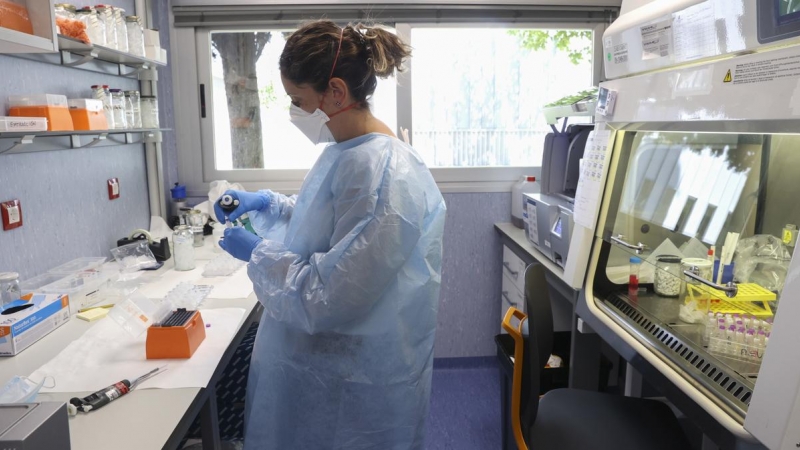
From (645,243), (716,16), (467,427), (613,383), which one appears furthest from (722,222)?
(467,427)

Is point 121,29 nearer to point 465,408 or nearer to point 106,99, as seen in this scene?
point 106,99

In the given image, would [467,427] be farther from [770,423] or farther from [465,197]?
[770,423]

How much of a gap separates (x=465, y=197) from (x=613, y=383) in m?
1.19

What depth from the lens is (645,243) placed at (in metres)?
1.49

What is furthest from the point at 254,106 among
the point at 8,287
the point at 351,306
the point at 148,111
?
the point at 351,306

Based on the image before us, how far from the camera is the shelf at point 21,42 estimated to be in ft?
3.85

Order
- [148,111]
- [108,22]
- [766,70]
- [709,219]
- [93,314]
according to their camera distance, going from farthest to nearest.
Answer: [148,111] < [108,22] < [93,314] < [709,219] < [766,70]

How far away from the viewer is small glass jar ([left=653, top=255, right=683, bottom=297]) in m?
1.42

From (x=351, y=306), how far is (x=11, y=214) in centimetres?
116

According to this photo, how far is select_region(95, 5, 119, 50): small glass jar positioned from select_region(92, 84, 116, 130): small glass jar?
0.15m

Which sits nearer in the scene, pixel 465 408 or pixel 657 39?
pixel 657 39

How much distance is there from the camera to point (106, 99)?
1.91 meters

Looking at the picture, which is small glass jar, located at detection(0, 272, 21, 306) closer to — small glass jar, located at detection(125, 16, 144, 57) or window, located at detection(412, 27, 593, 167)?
small glass jar, located at detection(125, 16, 144, 57)

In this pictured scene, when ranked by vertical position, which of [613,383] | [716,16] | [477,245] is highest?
[716,16]
